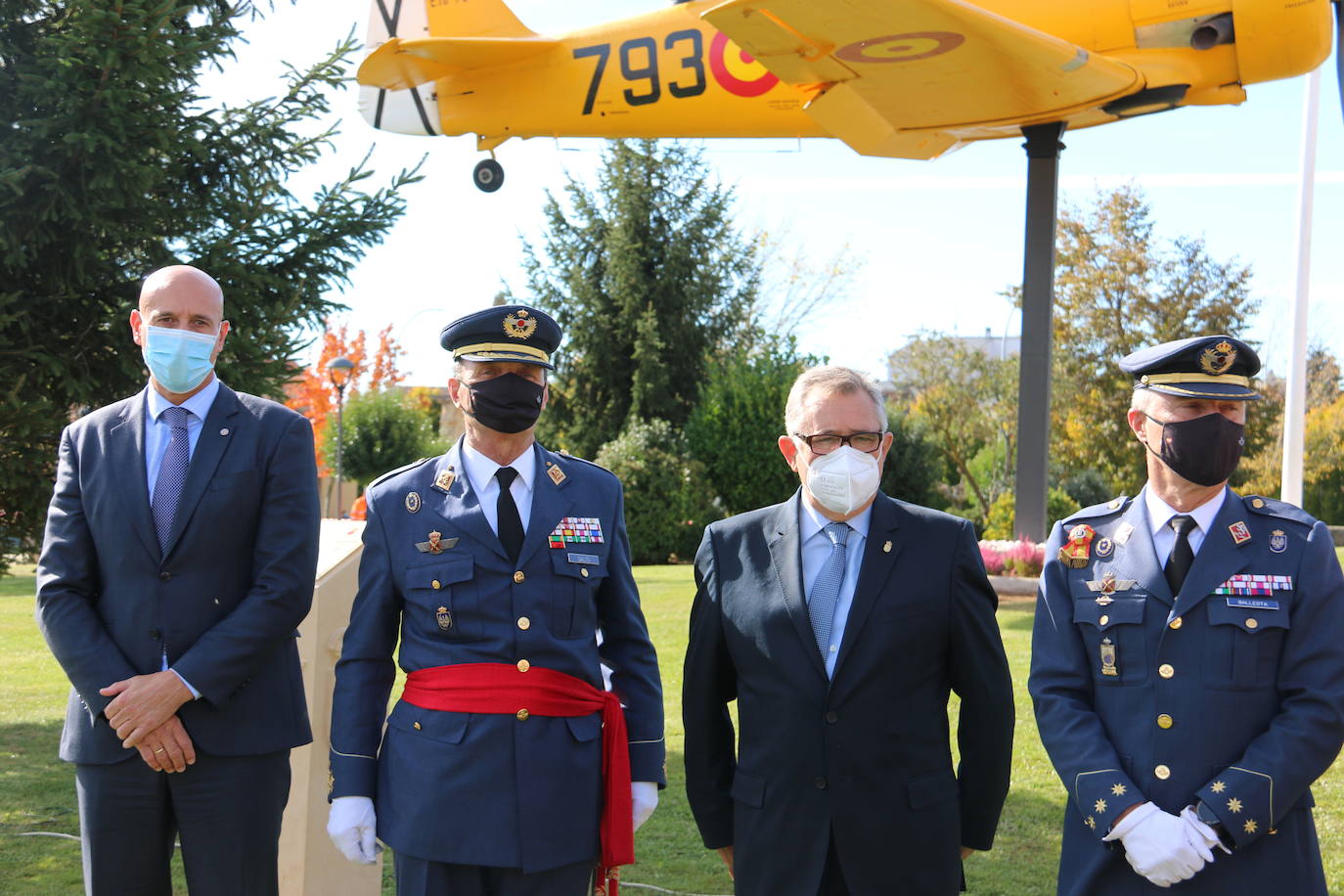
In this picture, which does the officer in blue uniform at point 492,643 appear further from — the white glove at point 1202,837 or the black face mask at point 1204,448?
the black face mask at point 1204,448

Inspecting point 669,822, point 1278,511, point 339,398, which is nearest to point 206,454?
point 1278,511

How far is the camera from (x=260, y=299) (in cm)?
673

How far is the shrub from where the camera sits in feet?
75.9

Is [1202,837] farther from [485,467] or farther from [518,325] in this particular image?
[518,325]

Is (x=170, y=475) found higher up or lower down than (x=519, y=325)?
lower down

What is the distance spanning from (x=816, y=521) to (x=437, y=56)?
13287mm

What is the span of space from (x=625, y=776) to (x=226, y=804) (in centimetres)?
110

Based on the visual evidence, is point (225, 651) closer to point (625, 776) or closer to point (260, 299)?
point (625, 776)

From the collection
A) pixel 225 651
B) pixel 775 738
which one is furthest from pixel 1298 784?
pixel 225 651

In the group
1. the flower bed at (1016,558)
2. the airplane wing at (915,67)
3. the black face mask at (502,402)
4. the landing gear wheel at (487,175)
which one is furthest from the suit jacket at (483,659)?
the landing gear wheel at (487,175)

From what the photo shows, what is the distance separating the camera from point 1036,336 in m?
13.7

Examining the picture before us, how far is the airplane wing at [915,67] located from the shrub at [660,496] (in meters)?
11.2

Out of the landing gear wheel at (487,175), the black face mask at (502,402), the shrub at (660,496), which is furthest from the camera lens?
the shrub at (660,496)

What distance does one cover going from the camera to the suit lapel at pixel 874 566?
2746 mm
